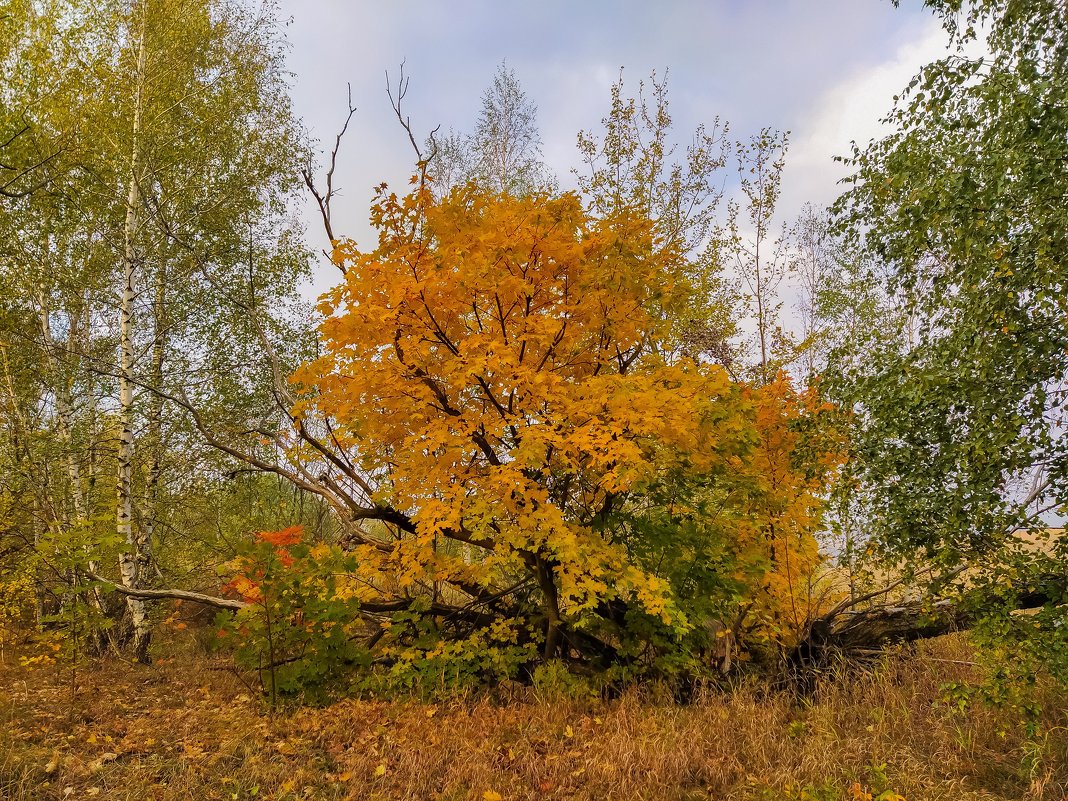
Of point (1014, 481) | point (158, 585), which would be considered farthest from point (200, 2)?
point (1014, 481)

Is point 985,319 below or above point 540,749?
above

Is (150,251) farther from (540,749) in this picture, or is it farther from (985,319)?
(985,319)

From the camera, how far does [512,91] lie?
54.1ft

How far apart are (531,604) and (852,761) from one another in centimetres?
427

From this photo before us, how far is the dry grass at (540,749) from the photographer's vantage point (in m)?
3.98

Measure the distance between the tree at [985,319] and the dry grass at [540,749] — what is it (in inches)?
44.4

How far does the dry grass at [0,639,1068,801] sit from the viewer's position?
3.98 m

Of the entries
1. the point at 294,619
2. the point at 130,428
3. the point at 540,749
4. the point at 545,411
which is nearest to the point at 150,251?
the point at 130,428

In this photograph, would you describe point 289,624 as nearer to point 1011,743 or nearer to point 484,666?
point 484,666

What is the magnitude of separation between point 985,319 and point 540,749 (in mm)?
4904

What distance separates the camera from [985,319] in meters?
3.97

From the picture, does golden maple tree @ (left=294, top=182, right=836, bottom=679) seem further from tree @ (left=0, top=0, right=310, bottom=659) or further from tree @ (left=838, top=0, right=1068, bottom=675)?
tree @ (left=0, top=0, right=310, bottom=659)

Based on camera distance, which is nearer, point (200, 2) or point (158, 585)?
point (158, 585)

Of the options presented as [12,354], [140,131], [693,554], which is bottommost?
[693,554]
